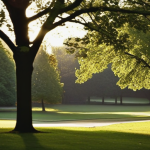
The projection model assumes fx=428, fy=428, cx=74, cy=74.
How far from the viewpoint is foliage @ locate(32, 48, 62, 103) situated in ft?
214

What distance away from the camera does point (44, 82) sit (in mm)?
65875

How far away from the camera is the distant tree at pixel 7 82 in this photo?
66.2 metres

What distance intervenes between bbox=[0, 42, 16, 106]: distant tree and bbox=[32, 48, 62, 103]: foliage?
162 inches

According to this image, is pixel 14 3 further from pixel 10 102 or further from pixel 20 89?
pixel 10 102

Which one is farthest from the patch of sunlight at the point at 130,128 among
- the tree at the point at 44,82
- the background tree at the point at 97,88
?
the background tree at the point at 97,88

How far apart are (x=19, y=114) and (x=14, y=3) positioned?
4691mm

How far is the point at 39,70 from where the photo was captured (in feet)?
217

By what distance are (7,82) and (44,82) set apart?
631 centimetres

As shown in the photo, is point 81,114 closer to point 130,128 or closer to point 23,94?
point 130,128

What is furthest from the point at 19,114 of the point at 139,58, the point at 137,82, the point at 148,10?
the point at 137,82

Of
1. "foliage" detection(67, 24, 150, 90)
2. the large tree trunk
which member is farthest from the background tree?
the large tree trunk

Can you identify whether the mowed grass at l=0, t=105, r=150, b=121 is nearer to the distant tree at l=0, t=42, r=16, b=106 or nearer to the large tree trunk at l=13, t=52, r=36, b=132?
the distant tree at l=0, t=42, r=16, b=106

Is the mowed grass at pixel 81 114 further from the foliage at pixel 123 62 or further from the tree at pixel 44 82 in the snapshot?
the foliage at pixel 123 62

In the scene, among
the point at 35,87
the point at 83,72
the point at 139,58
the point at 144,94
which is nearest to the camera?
the point at 139,58
